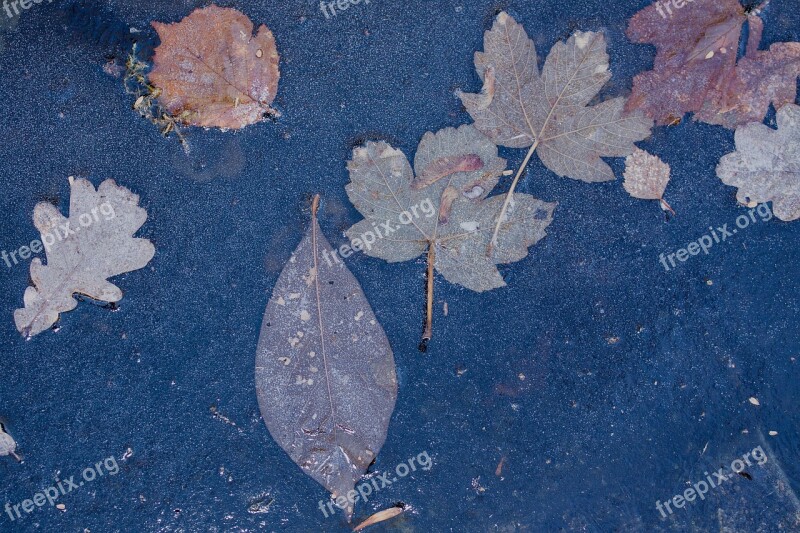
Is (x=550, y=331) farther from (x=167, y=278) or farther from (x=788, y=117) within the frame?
(x=167, y=278)

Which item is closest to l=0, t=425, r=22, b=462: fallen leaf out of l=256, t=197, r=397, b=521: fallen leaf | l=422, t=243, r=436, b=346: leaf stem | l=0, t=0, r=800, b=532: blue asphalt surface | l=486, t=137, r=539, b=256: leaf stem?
l=0, t=0, r=800, b=532: blue asphalt surface

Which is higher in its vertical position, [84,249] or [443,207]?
[84,249]

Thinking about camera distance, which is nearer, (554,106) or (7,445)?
(554,106)

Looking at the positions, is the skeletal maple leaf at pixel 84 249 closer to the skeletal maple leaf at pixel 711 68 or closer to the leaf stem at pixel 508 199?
the leaf stem at pixel 508 199

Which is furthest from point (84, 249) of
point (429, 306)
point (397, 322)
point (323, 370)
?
point (429, 306)

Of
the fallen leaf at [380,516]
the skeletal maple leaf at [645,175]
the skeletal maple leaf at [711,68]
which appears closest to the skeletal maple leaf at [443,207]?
the skeletal maple leaf at [645,175]

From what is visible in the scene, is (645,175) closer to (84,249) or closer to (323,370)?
(323,370)
